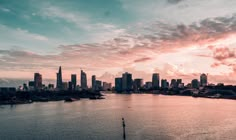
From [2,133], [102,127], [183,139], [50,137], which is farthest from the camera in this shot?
[102,127]

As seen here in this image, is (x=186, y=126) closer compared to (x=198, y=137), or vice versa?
(x=198, y=137)

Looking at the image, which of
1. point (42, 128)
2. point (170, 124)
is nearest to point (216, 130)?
point (170, 124)

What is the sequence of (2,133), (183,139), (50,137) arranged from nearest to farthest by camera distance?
(183,139)
(50,137)
(2,133)

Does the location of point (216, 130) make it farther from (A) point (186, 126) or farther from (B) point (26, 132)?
(B) point (26, 132)

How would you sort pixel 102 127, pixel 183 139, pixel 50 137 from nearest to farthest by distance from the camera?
pixel 183 139, pixel 50 137, pixel 102 127

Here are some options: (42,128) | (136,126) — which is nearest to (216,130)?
(136,126)

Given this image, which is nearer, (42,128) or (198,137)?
(198,137)

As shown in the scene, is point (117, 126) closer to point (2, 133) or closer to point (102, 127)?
point (102, 127)

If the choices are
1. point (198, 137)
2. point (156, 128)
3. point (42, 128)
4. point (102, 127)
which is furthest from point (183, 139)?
point (42, 128)
